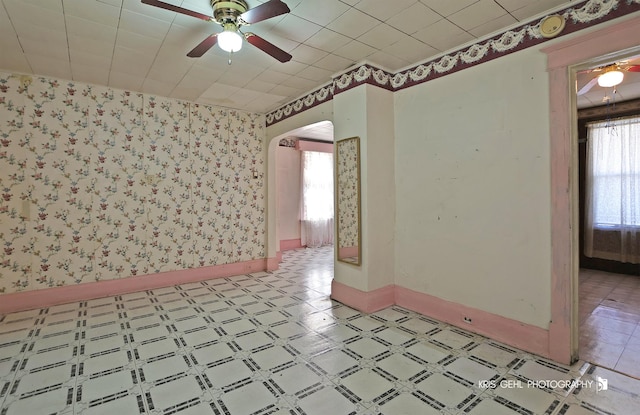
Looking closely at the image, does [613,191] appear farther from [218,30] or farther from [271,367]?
[218,30]

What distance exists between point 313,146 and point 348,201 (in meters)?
4.11

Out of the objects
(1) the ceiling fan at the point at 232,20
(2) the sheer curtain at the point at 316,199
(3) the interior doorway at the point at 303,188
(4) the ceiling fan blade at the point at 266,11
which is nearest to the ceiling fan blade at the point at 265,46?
(1) the ceiling fan at the point at 232,20

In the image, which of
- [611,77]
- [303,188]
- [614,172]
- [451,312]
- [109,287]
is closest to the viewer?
[451,312]

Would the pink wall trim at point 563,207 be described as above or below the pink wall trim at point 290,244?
above

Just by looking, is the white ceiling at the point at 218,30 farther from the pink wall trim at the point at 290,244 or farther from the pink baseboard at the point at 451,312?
the pink wall trim at the point at 290,244

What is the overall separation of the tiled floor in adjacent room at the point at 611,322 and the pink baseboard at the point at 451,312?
0.39 meters

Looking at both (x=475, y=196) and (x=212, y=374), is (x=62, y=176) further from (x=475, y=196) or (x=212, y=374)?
(x=475, y=196)

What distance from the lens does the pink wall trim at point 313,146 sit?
7223mm

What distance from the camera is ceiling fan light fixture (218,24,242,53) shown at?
2.23 metres

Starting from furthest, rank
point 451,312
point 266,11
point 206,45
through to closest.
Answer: point 451,312
point 206,45
point 266,11

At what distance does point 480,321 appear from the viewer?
2.78m

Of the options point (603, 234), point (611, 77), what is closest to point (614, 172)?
point (603, 234)

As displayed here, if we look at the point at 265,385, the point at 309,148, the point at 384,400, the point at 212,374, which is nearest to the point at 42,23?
the point at 212,374

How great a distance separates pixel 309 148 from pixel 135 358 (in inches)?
227
